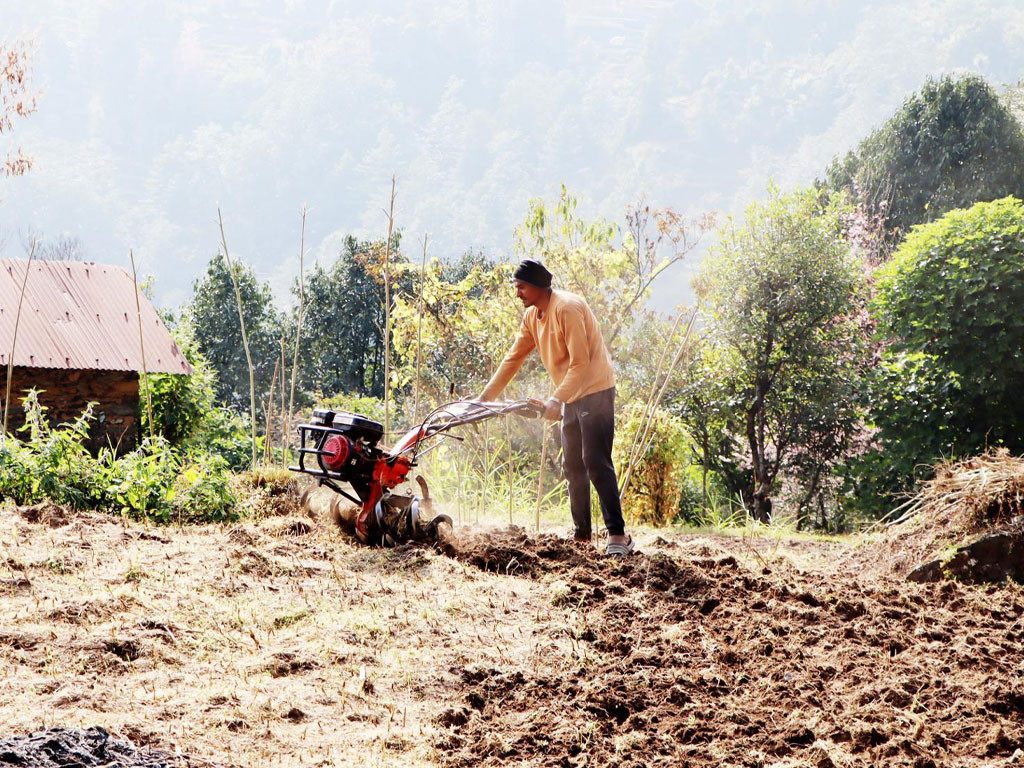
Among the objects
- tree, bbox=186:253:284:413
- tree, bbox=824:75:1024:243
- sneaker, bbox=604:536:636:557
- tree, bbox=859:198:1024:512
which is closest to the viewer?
sneaker, bbox=604:536:636:557

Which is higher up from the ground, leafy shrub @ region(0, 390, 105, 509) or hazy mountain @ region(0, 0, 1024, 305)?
hazy mountain @ region(0, 0, 1024, 305)

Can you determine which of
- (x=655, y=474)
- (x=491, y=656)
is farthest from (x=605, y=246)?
(x=491, y=656)

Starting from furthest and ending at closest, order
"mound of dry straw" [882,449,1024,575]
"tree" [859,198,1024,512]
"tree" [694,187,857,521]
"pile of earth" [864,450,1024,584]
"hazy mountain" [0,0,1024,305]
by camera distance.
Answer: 1. "hazy mountain" [0,0,1024,305]
2. "tree" [694,187,857,521]
3. "tree" [859,198,1024,512]
4. "mound of dry straw" [882,449,1024,575]
5. "pile of earth" [864,450,1024,584]

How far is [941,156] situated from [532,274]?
17977 millimetres

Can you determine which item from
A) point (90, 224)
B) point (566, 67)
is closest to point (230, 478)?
point (90, 224)

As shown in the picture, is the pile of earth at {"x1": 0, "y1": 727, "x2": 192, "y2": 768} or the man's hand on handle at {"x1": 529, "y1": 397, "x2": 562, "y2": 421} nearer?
the pile of earth at {"x1": 0, "y1": 727, "x2": 192, "y2": 768}

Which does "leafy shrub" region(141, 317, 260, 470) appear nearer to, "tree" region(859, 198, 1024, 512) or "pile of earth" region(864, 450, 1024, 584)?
"tree" region(859, 198, 1024, 512)

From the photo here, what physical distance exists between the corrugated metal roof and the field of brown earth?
20.8 feet

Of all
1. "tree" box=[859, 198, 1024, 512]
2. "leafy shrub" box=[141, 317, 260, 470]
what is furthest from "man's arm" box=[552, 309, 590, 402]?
"leafy shrub" box=[141, 317, 260, 470]

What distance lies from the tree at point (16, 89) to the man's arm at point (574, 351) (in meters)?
8.41

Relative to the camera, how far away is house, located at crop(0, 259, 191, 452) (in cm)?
1130

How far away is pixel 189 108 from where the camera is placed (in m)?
70.6

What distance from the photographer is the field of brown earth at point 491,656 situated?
3.00 metres

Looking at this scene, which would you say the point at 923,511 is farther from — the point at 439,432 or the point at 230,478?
the point at 230,478
